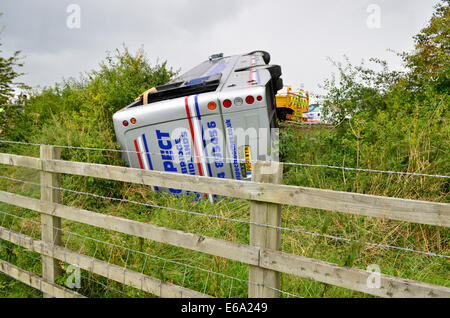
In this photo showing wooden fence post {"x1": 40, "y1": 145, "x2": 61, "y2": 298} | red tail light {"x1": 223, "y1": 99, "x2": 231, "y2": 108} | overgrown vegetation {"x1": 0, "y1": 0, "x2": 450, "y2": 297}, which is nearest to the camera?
overgrown vegetation {"x1": 0, "y1": 0, "x2": 450, "y2": 297}

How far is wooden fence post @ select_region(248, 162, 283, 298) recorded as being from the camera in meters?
2.34

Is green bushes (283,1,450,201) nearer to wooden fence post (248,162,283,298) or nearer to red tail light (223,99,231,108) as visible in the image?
red tail light (223,99,231,108)

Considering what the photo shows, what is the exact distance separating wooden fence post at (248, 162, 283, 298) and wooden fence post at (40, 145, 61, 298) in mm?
2319

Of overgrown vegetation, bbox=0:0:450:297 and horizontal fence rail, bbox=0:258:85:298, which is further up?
overgrown vegetation, bbox=0:0:450:297

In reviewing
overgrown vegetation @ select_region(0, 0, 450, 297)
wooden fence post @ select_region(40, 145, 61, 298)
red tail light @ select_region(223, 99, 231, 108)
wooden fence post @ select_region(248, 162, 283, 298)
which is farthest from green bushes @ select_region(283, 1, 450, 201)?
wooden fence post @ select_region(40, 145, 61, 298)

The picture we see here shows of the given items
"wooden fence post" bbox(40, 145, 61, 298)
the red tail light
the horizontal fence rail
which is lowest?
the horizontal fence rail

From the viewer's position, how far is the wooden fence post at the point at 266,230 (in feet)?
7.68

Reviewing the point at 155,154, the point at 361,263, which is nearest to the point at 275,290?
the point at 361,263

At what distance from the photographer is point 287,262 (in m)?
2.28

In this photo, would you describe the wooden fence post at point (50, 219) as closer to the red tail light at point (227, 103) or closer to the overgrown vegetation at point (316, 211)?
the overgrown vegetation at point (316, 211)

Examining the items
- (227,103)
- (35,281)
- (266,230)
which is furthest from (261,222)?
(35,281)

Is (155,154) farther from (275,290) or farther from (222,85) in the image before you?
(275,290)
